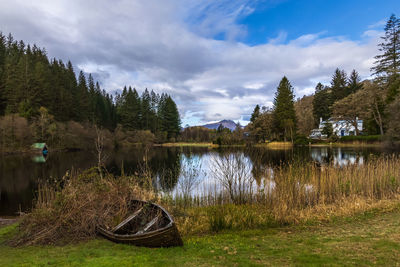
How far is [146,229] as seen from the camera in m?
5.76

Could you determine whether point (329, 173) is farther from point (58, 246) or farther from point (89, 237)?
point (58, 246)

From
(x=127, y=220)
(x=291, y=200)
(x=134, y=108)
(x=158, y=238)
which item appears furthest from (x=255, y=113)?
(x=158, y=238)

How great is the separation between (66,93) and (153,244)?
63439 mm

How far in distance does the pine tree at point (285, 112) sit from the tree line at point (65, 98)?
34.8 m

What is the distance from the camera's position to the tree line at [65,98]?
4847 cm

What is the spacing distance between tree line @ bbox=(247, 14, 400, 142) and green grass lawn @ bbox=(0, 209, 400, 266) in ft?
109

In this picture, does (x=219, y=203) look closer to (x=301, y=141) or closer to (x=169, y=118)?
(x=301, y=141)

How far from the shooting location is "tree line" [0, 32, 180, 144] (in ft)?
159

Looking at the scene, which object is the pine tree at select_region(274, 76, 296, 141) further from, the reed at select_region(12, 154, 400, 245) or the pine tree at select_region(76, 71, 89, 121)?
the pine tree at select_region(76, 71, 89, 121)

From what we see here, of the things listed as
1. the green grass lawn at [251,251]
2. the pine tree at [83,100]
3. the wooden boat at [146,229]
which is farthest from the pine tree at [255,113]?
the wooden boat at [146,229]

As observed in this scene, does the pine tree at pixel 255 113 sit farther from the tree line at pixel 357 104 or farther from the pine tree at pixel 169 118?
the pine tree at pixel 169 118

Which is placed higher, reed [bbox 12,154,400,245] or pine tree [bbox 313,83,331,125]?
pine tree [bbox 313,83,331,125]

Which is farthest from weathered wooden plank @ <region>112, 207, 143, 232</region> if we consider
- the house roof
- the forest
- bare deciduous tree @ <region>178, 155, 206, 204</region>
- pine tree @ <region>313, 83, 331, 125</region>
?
pine tree @ <region>313, 83, 331, 125</region>

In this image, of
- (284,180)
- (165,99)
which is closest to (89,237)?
(284,180)
